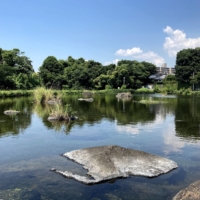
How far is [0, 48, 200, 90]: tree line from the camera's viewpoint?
60444 millimetres

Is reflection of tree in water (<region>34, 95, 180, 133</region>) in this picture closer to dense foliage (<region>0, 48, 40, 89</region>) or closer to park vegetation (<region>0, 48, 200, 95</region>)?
dense foliage (<region>0, 48, 40, 89</region>)

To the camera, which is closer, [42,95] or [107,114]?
[107,114]

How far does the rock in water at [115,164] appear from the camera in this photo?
721cm

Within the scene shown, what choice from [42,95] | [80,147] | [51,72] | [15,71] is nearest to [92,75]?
[51,72]

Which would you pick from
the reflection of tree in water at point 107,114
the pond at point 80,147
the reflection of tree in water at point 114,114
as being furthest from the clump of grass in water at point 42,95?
the pond at point 80,147

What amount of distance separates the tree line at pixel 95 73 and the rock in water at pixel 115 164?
1981 inches

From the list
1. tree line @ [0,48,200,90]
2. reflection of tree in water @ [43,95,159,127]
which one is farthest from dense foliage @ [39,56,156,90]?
reflection of tree in water @ [43,95,159,127]

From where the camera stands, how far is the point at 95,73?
71.9 meters

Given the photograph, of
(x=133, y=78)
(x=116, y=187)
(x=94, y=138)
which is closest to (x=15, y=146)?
(x=94, y=138)

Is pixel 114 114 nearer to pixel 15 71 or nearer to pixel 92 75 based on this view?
pixel 15 71

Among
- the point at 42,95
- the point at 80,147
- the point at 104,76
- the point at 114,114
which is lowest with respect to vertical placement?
the point at 80,147

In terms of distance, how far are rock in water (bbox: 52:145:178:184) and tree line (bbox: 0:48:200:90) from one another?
50.3m

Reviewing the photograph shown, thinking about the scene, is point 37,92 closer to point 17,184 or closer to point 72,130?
point 72,130

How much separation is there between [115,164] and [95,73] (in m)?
64.9
